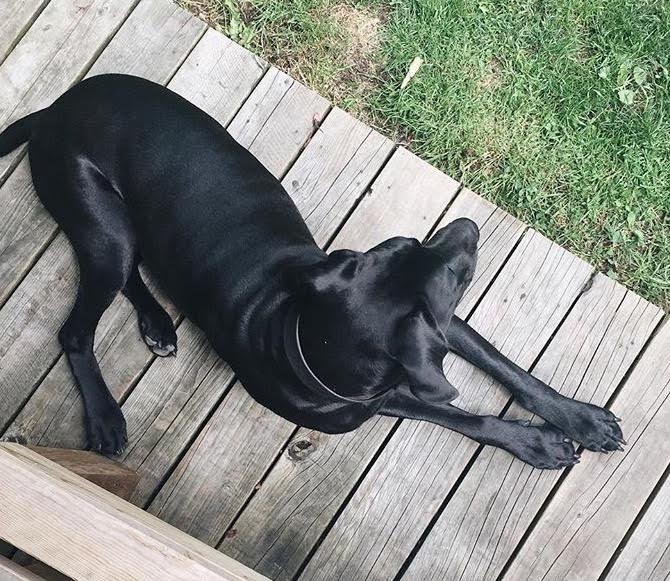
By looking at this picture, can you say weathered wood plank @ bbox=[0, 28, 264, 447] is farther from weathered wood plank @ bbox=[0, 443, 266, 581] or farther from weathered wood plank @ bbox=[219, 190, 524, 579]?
weathered wood plank @ bbox=[0, 443, 266, 581]

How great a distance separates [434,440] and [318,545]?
66 centimetres

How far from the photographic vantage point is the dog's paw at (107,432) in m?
3.18

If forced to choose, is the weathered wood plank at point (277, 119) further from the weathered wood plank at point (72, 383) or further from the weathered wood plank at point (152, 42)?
the weathered wood plank at point (72, 383)

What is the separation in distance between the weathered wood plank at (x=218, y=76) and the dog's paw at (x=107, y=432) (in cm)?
140

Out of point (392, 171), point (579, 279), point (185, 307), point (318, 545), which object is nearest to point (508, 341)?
point (579, 279)

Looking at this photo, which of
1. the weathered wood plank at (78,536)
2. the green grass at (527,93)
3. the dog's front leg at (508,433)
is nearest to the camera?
the weathered wood plank at (78,536)

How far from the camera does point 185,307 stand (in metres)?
3.02

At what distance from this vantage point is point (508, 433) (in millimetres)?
3141

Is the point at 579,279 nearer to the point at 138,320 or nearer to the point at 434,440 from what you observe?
the point at 434,440

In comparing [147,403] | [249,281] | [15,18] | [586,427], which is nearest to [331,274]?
[249,281]

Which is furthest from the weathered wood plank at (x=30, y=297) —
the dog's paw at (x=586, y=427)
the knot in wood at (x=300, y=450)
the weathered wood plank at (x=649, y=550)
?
the weathered wood plank at (x=649, y=550)

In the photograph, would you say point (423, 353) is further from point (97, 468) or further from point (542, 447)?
point (97, 468)

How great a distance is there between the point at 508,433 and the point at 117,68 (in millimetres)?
2409

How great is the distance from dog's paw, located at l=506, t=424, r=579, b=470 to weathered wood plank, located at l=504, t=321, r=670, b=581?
0.11 meters
